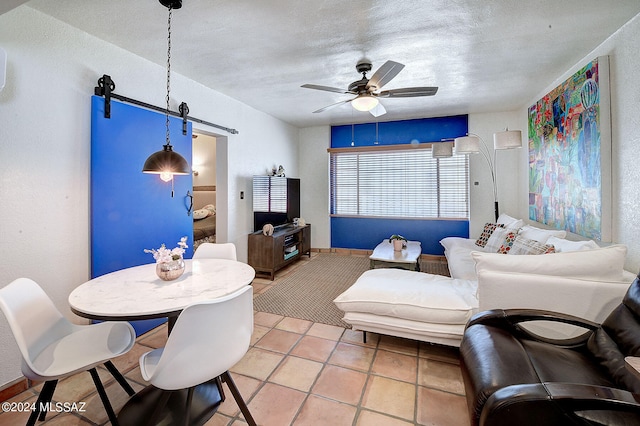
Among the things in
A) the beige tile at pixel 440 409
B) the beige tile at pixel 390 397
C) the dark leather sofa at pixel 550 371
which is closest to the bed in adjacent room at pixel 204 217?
the beige tile at pixel 390 397

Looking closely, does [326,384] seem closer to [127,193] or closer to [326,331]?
[326,331]

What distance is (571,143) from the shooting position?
9.43ft

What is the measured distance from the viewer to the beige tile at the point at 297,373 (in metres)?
1.92

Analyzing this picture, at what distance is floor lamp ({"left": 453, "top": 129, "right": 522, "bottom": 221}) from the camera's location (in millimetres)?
3404

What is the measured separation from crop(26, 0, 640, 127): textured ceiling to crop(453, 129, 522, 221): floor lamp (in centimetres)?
65

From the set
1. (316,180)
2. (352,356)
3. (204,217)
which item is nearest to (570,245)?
(352,356)

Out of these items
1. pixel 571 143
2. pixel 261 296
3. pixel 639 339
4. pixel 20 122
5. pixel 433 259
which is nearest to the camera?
pixel 639 339

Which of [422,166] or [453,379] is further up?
[422,166]

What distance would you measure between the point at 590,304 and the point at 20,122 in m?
3.82

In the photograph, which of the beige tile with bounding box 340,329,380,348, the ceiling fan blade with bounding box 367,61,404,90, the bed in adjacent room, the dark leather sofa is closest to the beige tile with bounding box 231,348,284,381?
the beige tile with bounding box 340,329,380,348

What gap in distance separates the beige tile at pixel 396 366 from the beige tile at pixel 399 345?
6 centimetres

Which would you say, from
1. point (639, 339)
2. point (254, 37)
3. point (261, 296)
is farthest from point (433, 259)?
point (254, 37)

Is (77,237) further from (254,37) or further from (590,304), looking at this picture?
(590,304)

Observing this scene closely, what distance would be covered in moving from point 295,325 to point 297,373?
28.3 inches
